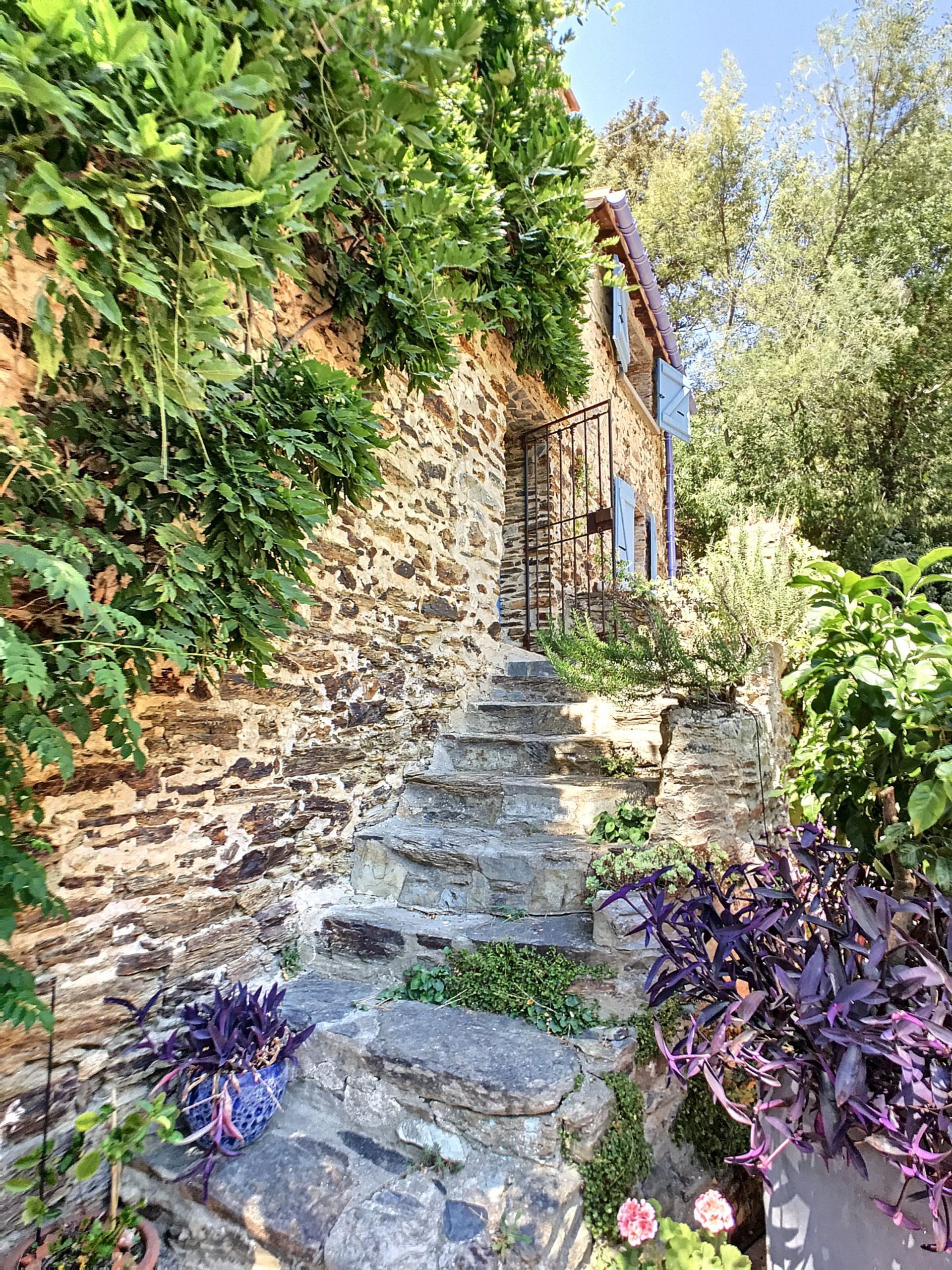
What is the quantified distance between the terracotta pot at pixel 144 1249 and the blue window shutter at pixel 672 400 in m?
8.30

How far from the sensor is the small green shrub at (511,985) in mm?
1880

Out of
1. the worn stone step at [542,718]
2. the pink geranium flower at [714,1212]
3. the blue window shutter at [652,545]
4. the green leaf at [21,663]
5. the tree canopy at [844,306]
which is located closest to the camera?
the green leaf at [21,663]

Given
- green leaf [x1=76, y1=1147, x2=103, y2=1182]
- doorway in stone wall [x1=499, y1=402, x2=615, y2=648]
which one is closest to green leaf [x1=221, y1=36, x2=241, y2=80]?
green leaf [x1=76, y1=1147, x2=103, y2=1182]

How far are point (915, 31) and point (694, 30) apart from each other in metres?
2.97

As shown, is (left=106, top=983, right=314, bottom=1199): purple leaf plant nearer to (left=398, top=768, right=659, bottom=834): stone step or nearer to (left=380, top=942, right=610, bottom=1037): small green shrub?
(left=380, top=942, right=610, bottom=1037): small green shrub

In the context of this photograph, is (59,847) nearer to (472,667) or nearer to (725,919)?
(725,919)

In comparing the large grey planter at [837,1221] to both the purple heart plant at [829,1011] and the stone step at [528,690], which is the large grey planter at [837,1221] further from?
the stone step at [528,690]

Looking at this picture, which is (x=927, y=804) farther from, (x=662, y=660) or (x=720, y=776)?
(x=662, y=660)

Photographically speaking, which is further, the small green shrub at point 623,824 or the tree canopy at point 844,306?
the tree canopy at point 844,306

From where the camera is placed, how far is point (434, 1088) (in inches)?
65.3

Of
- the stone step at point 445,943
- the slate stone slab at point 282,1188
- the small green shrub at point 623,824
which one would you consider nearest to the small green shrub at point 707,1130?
the stone step at point 445,943

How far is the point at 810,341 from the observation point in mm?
8438

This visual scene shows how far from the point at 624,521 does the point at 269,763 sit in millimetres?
4900

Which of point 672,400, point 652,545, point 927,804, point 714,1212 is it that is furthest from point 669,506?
Result: point 714,1212
